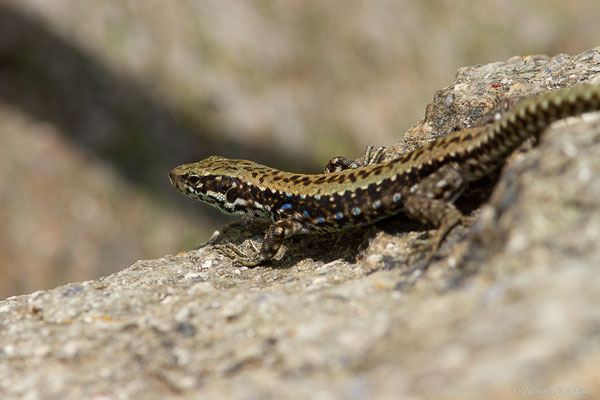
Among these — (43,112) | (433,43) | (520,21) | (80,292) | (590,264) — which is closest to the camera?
(590,264)

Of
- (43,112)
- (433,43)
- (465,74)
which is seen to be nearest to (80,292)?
(465,74)

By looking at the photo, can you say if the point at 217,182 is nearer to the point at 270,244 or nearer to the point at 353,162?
the point at 270,244

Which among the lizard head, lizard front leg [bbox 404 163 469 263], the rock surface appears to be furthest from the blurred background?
lizard front leg [bbox 404 163 469 263]

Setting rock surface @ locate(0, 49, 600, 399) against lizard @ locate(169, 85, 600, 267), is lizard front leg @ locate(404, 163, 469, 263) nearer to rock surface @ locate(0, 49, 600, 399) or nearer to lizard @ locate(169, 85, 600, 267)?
lizard @ locate(169, 85, 600, 267)

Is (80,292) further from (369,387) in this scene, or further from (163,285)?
(369,387)

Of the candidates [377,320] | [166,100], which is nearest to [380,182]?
[377,320]
